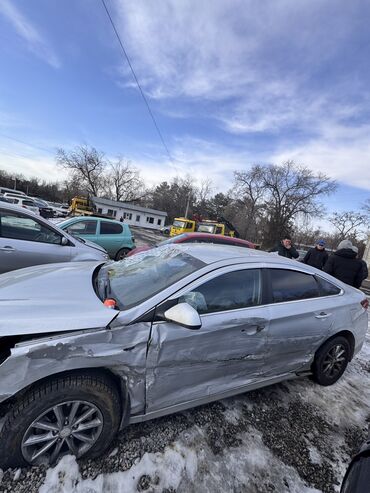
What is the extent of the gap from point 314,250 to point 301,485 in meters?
4.75

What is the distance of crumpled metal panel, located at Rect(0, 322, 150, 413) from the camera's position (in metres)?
1.46

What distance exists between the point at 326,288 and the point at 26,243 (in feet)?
15.7

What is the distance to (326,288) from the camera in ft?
9.67

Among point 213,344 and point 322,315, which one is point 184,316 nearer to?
point 213,344

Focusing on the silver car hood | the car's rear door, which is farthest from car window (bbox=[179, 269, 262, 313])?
the car's rear door

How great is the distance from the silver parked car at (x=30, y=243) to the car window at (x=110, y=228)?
379 centimetres

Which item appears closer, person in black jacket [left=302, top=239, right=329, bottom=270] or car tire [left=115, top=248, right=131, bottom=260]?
person in black jacket [left=302, top=239, right=329, bottom=270]

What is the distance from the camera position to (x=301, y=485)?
6.24 feet

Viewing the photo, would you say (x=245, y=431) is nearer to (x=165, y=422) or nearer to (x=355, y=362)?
(x=165, y=422)

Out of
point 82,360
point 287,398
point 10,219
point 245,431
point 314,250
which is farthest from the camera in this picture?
point 314,250

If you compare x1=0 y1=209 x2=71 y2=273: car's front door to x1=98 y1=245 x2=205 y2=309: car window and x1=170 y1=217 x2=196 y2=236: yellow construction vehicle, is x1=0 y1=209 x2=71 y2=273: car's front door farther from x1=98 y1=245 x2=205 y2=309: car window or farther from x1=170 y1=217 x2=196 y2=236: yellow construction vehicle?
x1=170 y1=217 x2=196 y2=236: yellow construction vehicle

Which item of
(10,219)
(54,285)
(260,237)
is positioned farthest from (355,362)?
(260,237)

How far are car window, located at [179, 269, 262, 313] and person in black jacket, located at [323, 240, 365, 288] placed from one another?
3072 mm

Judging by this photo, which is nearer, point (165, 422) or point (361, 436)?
point (165, 422)
